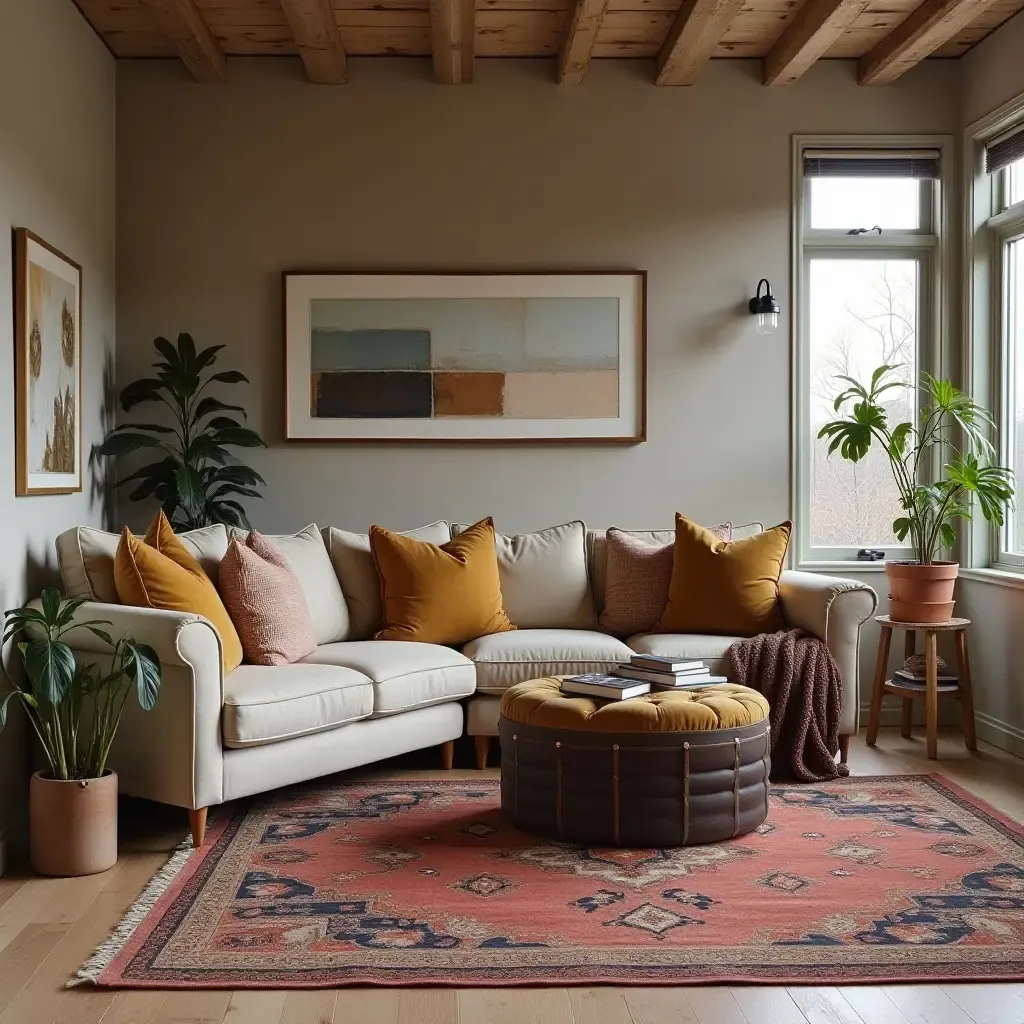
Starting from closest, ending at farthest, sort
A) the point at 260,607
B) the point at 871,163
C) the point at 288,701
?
the point at 288,701 → the point at 260,607 → the point at 871,163

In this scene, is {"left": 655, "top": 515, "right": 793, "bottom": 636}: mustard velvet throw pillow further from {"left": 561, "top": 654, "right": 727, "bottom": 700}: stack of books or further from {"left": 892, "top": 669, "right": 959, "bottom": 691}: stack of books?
{"left": 561, "top": 654, "right": 727, "bottom": 700}: stack of books

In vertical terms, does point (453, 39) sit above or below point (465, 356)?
above

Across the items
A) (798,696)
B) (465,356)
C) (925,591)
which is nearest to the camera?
(798,696)

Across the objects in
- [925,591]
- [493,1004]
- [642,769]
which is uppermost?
[925,591]

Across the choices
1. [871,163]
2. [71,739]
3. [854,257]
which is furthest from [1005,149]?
[71,739]

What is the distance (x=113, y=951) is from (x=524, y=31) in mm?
3938

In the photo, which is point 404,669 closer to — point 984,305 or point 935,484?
point 935,484

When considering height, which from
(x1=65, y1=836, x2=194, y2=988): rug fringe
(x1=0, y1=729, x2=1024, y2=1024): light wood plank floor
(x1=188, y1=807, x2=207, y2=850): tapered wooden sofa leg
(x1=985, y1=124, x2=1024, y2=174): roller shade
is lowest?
(x1=0, y1=729, x2=1024, y2=1024): light wood plank floor

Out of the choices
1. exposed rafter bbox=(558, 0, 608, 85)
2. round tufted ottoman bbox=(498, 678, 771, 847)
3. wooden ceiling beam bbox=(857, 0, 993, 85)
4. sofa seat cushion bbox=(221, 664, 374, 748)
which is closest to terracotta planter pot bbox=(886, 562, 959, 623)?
round tufted ottoman bbox=(498, 678, 771, 847)

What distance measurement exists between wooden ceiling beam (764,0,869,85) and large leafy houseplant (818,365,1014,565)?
1.37 meters

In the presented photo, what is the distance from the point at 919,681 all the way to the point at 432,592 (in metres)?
2.07

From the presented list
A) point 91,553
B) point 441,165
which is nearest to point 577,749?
point 91,553

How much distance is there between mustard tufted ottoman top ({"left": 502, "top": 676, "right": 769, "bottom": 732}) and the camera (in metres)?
3.35

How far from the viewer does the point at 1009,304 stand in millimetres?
5016
